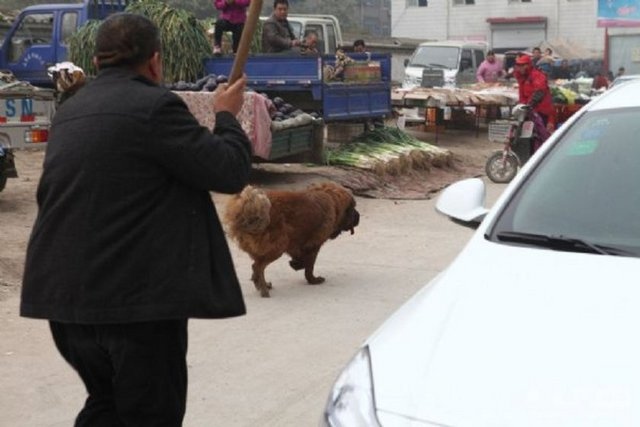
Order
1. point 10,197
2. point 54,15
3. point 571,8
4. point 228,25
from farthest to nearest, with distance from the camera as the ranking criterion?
point 571,8 → point 54,15 → point 228,25 → point 10,197

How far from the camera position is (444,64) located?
25875 millimetres

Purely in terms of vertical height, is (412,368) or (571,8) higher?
(571,8)

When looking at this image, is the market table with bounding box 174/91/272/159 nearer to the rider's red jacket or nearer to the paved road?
the paved road

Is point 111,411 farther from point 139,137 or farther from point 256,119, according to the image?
point 256,119

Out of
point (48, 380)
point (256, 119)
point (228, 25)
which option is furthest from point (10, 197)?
point (48, 380)

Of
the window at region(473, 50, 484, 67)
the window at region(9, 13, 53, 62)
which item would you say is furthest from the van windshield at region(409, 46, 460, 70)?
the window at region(9, 13, 53, 62)

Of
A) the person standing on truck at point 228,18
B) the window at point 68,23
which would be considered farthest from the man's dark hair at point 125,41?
the window at point 68,23

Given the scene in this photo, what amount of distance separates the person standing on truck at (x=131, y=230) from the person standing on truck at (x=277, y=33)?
1120 cm

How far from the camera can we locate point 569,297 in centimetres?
316

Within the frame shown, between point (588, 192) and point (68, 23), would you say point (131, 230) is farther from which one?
point (68, 23)

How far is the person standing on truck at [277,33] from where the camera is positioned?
14.3 metres

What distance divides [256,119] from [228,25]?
2196mm

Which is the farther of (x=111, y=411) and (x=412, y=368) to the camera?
(x=111, y=411)

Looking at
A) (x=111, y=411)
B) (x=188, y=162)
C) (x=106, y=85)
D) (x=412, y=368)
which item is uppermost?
(x=106, y=85)
